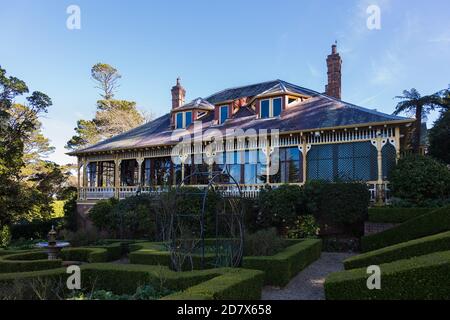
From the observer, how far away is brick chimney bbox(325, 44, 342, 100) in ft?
81.3

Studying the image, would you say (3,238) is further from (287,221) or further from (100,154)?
(287,221)

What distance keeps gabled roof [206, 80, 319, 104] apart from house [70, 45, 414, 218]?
0.32 ft

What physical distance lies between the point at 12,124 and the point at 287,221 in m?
20.6

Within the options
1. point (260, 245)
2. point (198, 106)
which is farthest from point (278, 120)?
point (260, 245)

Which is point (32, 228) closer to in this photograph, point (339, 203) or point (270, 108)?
point (270, 108)

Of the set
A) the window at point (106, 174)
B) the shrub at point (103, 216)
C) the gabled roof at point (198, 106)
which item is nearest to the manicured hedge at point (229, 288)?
the shrub at point (103, 216)

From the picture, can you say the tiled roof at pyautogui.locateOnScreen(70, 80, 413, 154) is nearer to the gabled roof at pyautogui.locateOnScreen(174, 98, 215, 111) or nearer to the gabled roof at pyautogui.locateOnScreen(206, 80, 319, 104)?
the gabled roof at pyautogui.locateOnScreen(206, 80, 319, 104)

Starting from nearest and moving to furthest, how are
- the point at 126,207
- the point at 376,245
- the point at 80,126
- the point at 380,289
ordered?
the point at 380,289
the point at 376,245
the point at 126,207
the point at 80,126

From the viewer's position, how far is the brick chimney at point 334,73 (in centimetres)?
2478

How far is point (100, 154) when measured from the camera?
2858 centimetres

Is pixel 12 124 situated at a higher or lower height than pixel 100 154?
higher

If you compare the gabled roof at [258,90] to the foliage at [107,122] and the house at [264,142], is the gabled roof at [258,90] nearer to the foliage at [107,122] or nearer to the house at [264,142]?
the house at [264,142]

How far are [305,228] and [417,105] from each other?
14.5 metres

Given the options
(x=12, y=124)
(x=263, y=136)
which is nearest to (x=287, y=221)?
(x=263, y=136)
